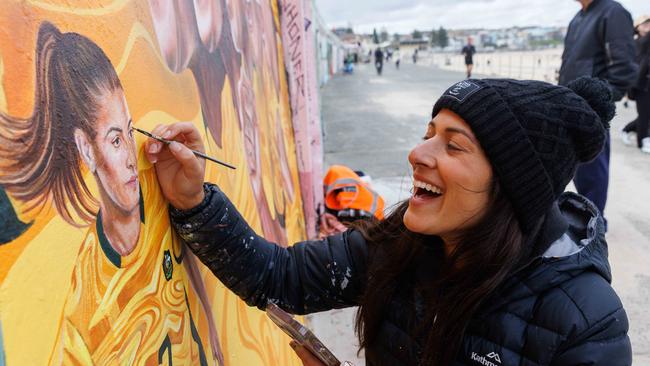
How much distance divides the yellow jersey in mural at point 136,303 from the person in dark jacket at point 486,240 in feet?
0.36

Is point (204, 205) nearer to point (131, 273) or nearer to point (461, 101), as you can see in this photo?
point (131, 273)

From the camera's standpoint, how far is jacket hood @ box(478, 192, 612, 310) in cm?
126

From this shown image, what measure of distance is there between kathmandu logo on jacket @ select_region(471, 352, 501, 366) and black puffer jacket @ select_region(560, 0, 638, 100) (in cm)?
285

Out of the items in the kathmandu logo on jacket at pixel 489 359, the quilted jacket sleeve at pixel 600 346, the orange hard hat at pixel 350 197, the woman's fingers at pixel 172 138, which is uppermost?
the woman's fingers at pixel 172 138

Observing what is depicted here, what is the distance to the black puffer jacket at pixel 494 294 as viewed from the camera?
120 centimetres

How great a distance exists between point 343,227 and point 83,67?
3578 millimetres

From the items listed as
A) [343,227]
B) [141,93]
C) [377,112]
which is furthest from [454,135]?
[377,112]

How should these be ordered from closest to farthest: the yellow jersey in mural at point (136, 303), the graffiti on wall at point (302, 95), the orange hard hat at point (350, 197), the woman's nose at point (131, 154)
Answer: the yellow jersey in mural at point (136, 303)
the woman's nose at point (131, 154)
the graffiti on wall at point (302, 95)
the orange hard hat at point (350, 197)

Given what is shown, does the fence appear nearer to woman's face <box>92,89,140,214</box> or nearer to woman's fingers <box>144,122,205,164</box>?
woman's fingers <box>144,122,205,164</box>

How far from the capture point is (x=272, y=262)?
161cm

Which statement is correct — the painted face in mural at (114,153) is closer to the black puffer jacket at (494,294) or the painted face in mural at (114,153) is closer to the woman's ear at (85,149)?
the woman's ear at (85,149)

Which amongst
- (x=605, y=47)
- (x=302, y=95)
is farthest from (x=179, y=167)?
(x=605, y=47)

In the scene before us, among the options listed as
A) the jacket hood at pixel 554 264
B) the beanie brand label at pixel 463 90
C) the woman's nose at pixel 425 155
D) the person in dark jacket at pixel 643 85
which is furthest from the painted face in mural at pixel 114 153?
the person in dark jacket at pixel 643 85

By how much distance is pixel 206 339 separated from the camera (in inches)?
60.5
